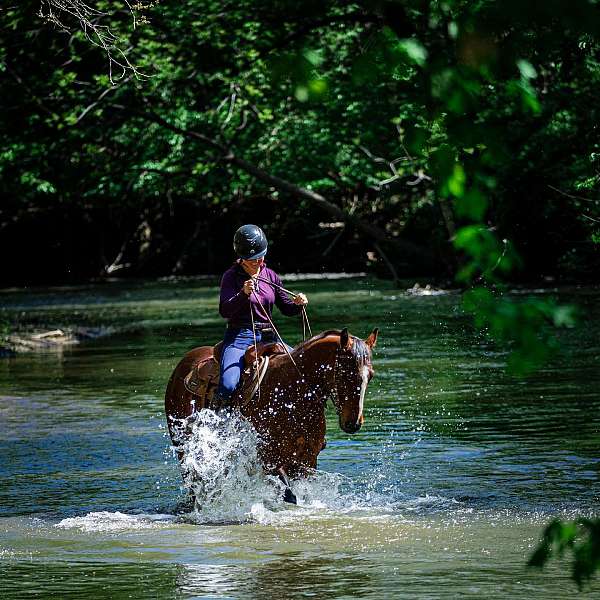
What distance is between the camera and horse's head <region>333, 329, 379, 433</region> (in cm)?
908

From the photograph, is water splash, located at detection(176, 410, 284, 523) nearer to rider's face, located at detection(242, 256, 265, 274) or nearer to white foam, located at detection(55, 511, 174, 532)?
white foam, located at detection(55, 511, 174, 532)

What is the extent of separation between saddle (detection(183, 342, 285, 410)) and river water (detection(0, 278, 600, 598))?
26 cm

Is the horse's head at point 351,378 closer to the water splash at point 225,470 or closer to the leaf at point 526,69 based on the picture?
the water splash at point 225,470

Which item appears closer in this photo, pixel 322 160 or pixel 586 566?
pixel 586 566

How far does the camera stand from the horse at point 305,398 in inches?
359

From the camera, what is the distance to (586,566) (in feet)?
11.2

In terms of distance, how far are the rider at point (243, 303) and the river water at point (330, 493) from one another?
55cm

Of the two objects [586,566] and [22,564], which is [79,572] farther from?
[586,566]

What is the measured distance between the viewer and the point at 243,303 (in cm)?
978

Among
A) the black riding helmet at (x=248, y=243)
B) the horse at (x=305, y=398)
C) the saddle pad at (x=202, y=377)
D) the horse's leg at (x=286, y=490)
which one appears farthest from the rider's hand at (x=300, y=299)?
the horse's leg at (x=286, y=490)

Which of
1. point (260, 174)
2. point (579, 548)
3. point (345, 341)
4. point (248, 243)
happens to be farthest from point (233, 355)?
point (260, 174)

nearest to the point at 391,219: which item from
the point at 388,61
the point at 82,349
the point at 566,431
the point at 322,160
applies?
the point at 322,160

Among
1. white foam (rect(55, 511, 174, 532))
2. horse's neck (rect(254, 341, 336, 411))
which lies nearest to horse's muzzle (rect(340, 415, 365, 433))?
horse's neck (rect(254, 341, 336, 411))

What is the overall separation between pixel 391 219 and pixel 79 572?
3953 cm
